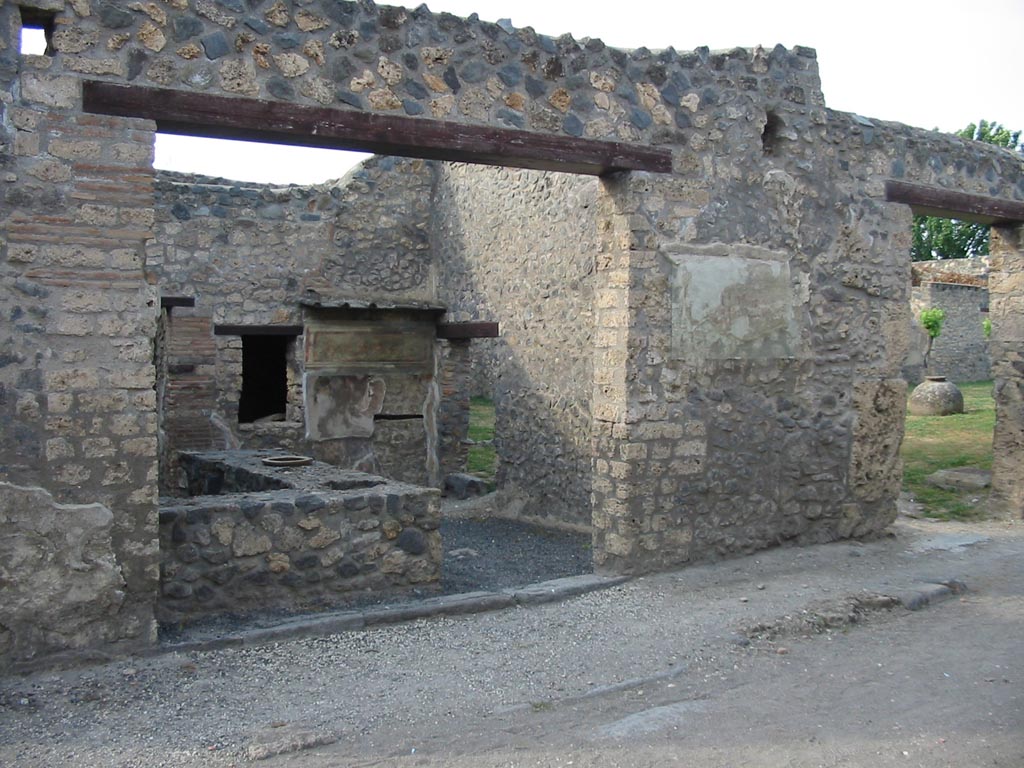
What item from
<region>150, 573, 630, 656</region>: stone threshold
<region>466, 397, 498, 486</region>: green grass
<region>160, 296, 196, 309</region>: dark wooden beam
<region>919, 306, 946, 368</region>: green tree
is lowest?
<region>150, 573, 630, 656</region>: stone threshold

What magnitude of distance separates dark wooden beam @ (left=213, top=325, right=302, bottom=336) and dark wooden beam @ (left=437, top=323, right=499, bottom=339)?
164cm

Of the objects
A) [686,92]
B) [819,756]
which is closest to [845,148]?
[686,92]

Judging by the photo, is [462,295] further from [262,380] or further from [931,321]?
[931,321]

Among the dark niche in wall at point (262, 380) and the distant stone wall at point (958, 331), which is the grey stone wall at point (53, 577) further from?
the distant stone wall at point (958, 331)

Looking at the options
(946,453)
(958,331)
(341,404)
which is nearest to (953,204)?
Result: (946,453)

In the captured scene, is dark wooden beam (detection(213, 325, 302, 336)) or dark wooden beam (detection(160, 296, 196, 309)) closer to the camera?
dark wooden beam (detection(160, 296, 196, 309))

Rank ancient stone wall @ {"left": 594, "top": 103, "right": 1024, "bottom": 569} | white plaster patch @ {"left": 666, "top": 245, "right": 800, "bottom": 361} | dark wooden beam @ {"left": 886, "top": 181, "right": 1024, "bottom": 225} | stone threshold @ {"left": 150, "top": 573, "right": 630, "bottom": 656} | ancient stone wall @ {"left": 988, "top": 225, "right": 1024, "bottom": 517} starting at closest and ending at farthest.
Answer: stone threshold @ {"left": 150, "top": 573, "right": 630, "bottom": 656} → ancient stone wall @ {"left": 594, "top": 103, "right": 1024, "bottom": 569} → white plaster patch @ {"left": 666, "top": 245, "right": 800, "bottom": 361} → dark wooden beam @ {"left": 886, "top": 181, "right": 1024, "bottom": 225} → ancient stone wall @ {"left": 988, "top": 225, "right": 1024, "bottom": 517}

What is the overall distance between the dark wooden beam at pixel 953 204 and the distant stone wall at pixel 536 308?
97.9 inches

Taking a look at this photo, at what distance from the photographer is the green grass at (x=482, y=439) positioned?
41.3ft

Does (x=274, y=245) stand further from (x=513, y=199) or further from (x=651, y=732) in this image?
(x=651, y=732)

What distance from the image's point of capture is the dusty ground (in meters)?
3.92

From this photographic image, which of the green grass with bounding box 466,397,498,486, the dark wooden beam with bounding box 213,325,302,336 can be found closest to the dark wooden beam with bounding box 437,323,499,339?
the green grass with bounding box 466,397,498,486

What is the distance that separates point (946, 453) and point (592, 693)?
8329 millimetres

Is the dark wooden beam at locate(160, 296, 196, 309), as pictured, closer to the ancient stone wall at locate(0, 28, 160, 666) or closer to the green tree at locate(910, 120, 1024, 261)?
the ancient stone wall at locate(0, 28, 160, 666)
